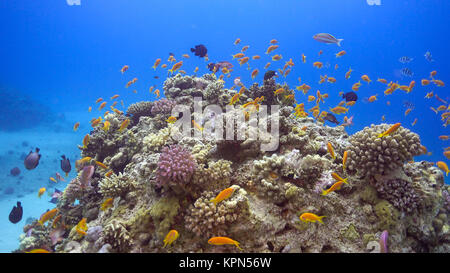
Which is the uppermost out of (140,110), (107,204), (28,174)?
(140,110)

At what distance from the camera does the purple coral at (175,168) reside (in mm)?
3457

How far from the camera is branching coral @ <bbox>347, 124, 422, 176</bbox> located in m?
3.65

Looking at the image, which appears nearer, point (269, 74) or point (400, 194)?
point (400, 194)

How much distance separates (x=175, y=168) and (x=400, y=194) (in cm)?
378

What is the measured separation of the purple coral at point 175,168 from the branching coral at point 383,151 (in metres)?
2.96

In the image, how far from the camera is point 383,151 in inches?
146

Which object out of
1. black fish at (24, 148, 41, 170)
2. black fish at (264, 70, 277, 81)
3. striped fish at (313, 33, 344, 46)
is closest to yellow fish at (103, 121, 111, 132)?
black fish at (24, 148, 41, 170)

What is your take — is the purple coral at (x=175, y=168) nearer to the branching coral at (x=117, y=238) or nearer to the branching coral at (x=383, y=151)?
the branching coral at (x=117, y=238)

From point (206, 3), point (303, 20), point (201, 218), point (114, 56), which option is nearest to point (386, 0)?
point (303, 20)

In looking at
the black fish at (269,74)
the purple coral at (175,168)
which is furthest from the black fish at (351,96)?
the purple coral at (175,168)

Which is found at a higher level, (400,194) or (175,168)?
(175,168)

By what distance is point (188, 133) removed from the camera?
5.65 metres

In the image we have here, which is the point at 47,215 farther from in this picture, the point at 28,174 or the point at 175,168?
the point at 28,174

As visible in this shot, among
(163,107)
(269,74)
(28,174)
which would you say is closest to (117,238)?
(163,107)
